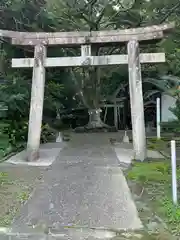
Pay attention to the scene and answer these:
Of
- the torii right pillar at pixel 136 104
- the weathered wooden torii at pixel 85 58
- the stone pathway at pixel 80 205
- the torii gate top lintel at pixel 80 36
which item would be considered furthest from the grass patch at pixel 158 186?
the torii gate top lintel at pixel 80 36

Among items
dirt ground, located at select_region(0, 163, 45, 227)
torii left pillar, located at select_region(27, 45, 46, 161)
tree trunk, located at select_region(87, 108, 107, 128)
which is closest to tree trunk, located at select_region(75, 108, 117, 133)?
tree trunk, located at select_region(87, 108, 107, 128)

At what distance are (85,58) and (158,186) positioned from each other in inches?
170

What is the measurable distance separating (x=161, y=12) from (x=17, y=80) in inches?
257

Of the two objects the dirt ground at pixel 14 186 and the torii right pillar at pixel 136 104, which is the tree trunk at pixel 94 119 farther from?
the dirt ground at pixel 14 186

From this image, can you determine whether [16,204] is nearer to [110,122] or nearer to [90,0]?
[90,0]

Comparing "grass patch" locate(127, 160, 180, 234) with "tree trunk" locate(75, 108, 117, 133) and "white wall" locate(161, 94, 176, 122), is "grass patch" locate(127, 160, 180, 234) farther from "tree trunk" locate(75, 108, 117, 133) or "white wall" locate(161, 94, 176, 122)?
"white wall" locate(161, 94, 176, 122)

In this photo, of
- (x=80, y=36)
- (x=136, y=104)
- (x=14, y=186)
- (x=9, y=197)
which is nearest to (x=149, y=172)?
(x=136, y=104)

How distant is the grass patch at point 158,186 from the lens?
4.05 metres

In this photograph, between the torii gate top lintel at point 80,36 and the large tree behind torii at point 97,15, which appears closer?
the torii gate top lintel at point 80,36

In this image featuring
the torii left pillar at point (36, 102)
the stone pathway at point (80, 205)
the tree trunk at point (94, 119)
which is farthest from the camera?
the tree trunk at point (94, 119)

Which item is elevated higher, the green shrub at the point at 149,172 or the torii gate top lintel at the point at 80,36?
the torii gate top lintel at the point at 80,36

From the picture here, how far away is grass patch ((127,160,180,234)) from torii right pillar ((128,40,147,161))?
476 mm

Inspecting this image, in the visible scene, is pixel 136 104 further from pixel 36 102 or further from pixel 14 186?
pixel 14 186

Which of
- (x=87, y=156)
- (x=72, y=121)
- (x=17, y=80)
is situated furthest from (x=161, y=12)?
(x=72, y=121)
